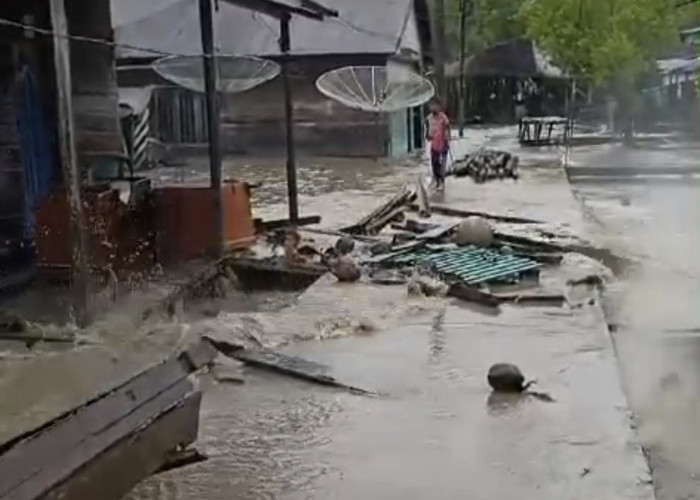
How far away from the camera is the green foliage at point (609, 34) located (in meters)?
33.3

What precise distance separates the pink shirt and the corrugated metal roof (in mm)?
7786

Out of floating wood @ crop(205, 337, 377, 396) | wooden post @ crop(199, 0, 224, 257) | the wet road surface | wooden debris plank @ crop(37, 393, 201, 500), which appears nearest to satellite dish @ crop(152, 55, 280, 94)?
wooden post @ crop(199, 0, 224, 257)

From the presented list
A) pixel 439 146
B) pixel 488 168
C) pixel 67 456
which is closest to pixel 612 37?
pixel 488 168

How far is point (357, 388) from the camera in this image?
760 cm

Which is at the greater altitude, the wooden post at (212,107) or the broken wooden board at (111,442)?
the wooden post at (212,107)

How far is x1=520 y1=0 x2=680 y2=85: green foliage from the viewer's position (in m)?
33.3

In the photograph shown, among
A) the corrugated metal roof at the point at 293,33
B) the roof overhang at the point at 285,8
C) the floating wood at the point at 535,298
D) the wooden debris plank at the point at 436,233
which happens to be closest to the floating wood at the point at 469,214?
the wooden debris plank at the point at 436,233

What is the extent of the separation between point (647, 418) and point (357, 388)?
2.51 meters

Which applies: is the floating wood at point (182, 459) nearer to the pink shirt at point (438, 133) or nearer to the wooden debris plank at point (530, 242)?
the wooden debris plank at point (530, 242)

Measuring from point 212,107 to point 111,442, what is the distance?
7.94 metres

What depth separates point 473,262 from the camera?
12.1 metres

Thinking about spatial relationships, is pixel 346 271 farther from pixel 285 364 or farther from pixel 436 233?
pixel 285 364

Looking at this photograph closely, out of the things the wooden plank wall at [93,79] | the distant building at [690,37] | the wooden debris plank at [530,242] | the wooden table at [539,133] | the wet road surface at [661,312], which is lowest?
the wet road surface at [661,312]

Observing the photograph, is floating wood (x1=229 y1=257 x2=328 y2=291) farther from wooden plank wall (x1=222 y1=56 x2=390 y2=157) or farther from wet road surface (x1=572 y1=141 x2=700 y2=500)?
wooden plank wall (x1=222 y1=56 x2=390 y2=157)
